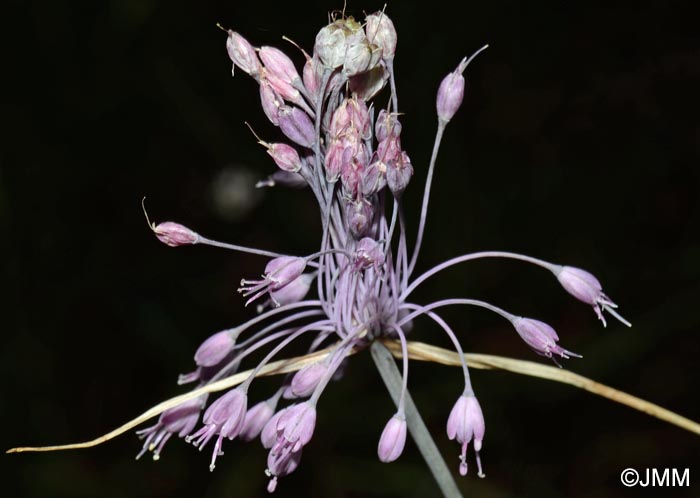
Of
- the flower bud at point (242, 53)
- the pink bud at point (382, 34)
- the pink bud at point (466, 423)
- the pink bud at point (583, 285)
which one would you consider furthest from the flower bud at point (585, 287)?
the flower bud at point (242, 53)

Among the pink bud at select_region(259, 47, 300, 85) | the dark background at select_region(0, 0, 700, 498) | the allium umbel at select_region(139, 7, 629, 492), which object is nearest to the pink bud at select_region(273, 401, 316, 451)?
the allium umbel at select_region(139, 7, 629, 492)

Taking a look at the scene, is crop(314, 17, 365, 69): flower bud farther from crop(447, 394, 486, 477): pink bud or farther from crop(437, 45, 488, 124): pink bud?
crop(447, 394, 486, 477): pink bud

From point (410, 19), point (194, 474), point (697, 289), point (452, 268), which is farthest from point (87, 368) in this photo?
point (697, 289)

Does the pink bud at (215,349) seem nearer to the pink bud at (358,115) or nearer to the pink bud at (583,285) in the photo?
the pink bud at (358,115)

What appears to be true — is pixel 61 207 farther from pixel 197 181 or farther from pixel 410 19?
pixel 410 19

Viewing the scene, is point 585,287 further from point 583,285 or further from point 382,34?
point 382,34

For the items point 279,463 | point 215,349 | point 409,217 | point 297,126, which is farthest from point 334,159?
point 409,217
